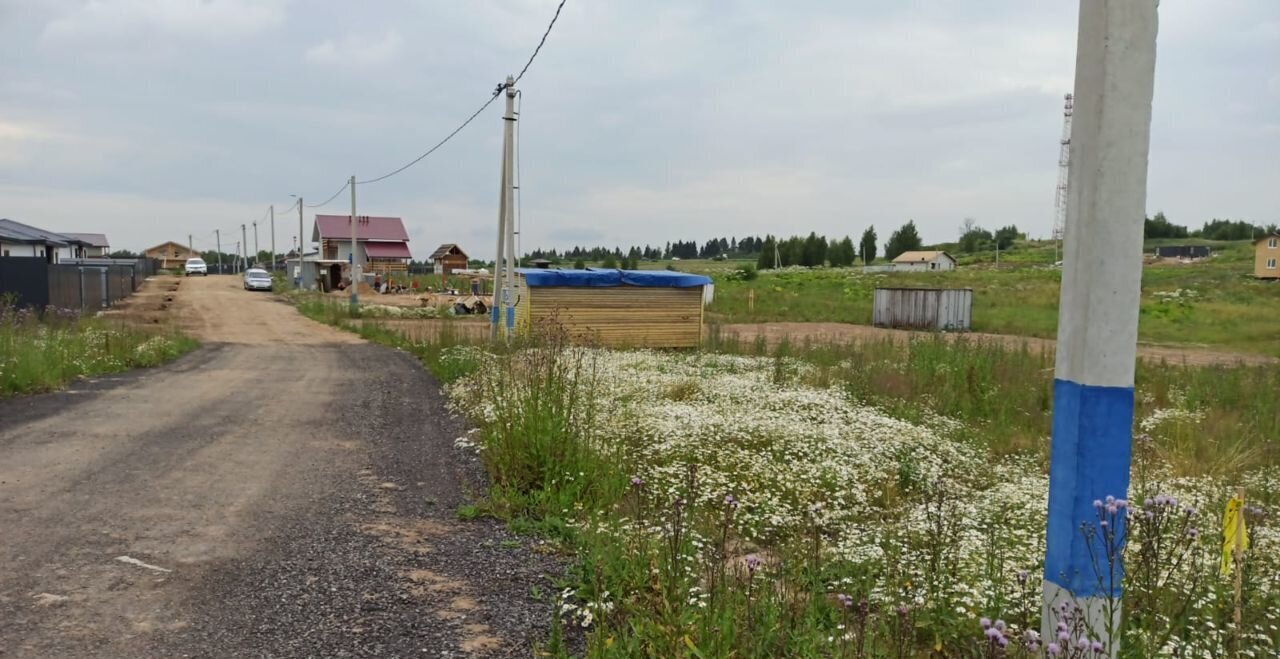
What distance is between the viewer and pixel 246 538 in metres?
5.39

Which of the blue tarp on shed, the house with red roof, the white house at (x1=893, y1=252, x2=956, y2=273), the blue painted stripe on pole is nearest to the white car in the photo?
the house with red roof

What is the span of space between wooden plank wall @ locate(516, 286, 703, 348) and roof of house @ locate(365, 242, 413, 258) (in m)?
57.2

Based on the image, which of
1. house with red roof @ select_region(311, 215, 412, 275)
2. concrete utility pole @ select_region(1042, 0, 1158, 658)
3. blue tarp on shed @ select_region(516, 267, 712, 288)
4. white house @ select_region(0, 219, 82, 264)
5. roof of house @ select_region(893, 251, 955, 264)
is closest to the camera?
concrete utility pole @ select_region(1042, 0, 1158, 658)

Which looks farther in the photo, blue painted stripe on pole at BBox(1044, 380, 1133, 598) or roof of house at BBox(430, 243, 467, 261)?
roof of house at BBox(430, 243, 467, 261)

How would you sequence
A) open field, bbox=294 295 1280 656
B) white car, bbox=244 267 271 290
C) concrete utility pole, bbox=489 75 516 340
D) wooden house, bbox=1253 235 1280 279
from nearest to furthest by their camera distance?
1. open field, bbox=294 295 1280 656
2. concrete utility pole, bbox=489 75 516 340
3. white car, bbox=244 267 271 290
4. wooden house, bbox=1253 235 1280 279

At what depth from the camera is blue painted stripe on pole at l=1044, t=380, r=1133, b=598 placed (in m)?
2.62

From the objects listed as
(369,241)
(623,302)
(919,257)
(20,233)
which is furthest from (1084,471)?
(919,257)

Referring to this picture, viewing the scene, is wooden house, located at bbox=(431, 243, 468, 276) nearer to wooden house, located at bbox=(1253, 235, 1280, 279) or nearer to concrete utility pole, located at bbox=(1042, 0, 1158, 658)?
wooden house, located at bbox=(1253, 235, 1280, 279)

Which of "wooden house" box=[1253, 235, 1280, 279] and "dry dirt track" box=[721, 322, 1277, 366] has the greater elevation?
"wooden house" box=[1253, 235, 1280, 279]

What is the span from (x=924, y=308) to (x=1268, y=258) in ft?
179

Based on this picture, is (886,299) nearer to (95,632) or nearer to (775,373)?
(775,373)

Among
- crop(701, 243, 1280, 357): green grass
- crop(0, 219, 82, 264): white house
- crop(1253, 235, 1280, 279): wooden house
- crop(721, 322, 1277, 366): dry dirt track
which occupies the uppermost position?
crop(1253, 235, 1280, 279): wooden house

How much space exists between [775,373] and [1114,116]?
1046 cm

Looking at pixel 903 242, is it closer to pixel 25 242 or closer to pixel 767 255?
pixel 767 255
